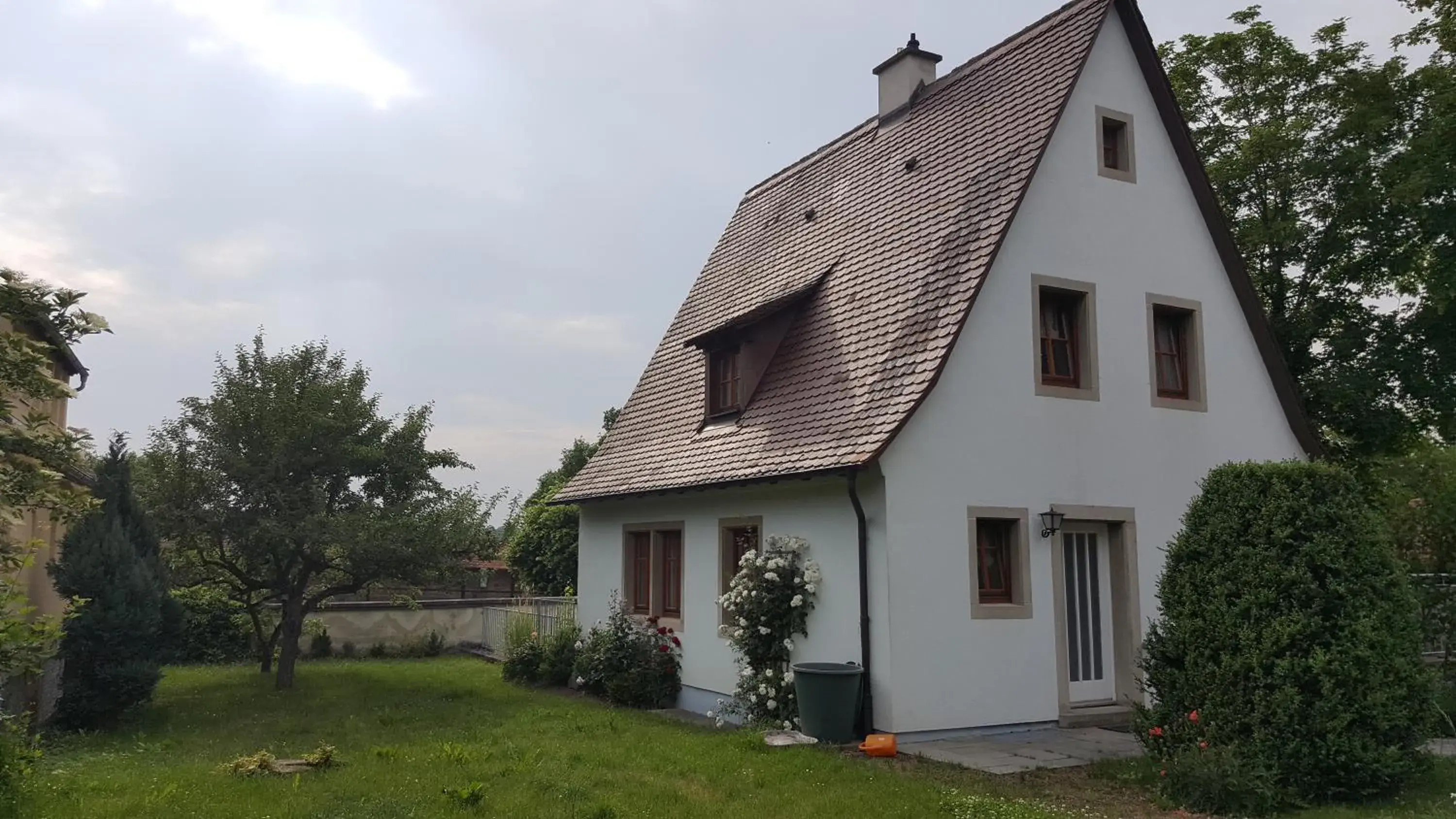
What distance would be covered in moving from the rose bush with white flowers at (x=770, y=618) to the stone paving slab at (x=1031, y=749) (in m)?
1.75

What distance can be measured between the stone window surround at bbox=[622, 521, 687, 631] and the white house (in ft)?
0.12

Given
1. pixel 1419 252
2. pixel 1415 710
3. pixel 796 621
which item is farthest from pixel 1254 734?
pixel 1419 252

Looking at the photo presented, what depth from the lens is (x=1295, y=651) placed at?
7898mm

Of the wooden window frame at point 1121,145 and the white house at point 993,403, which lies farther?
the wooden window frame at point 1121,145

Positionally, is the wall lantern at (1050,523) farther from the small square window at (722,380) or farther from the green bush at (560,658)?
the green bush at (560,658)

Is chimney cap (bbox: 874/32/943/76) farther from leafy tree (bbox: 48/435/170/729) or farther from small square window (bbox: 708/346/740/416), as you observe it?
leafy tree (bbox: 48/435/170/729)

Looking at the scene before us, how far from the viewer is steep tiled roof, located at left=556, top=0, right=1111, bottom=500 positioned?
11.5 meters

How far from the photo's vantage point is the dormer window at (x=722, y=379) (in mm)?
14648

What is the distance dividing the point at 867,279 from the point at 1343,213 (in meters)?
9.39

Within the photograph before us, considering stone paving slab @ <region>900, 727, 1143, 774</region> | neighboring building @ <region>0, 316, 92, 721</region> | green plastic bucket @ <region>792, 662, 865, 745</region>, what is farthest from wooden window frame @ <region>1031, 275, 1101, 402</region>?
neighboring building @ <region>0, 316, 92, 721</region>

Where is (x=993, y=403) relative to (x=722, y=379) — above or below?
below

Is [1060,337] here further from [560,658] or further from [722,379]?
[560,658]

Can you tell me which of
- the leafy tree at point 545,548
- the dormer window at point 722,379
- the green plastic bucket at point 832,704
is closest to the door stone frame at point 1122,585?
the green plastic bucket at point 832,704

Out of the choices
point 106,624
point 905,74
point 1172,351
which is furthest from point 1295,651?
point 106,624
